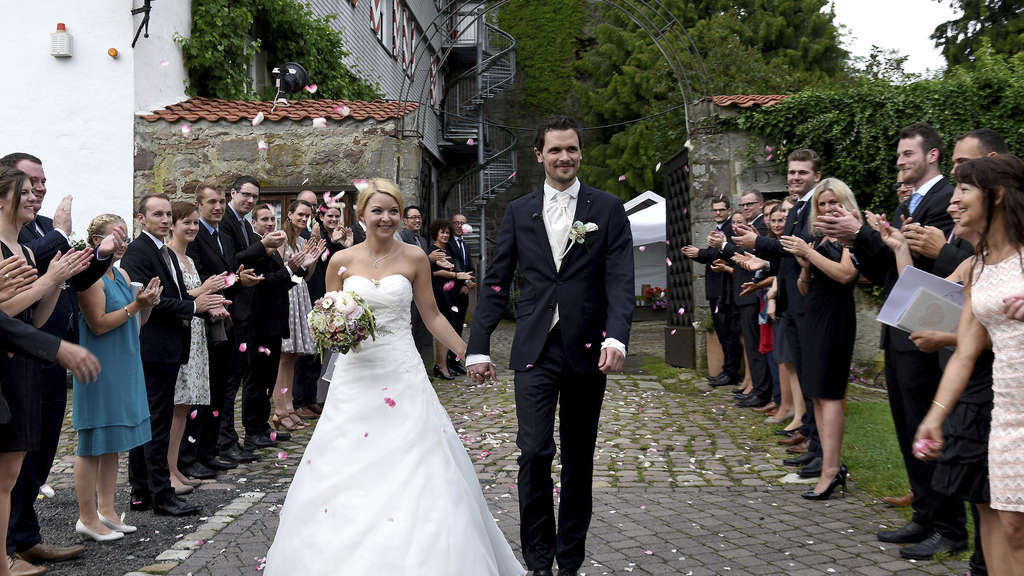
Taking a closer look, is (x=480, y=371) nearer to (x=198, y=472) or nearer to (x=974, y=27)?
(x=198, y=472)

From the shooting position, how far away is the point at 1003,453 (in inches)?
120

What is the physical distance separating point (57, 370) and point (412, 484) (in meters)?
2.29

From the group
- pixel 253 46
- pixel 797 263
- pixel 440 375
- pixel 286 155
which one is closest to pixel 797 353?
pixel 797 263

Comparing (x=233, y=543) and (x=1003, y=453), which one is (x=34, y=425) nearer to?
(x=233, y=543)

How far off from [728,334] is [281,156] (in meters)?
7.13

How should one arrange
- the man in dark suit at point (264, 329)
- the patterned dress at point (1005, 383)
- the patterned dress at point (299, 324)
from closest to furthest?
the patterned dress at point (1005, 383) → the man in dark suit at point (264, 329) → the patterned dress at point (299, 324)

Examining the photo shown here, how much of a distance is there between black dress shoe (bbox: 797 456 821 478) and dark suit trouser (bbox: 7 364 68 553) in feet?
16.7

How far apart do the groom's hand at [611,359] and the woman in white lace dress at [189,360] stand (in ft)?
10.6

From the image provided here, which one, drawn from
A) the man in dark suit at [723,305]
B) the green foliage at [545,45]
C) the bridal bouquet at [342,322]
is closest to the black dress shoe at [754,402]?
the man in dark suit at [723,305]

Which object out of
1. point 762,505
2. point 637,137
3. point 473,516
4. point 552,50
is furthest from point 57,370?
point 552,50

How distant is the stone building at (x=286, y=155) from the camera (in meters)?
12.5

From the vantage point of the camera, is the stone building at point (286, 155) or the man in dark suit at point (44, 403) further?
the stone building at point (286, 155)

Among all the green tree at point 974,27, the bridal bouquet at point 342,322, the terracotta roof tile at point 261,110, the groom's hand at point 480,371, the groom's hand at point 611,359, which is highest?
the green tree at point 974,27

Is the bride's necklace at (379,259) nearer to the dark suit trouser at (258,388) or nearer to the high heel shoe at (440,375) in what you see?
the dark suit trouser at (258,388)
